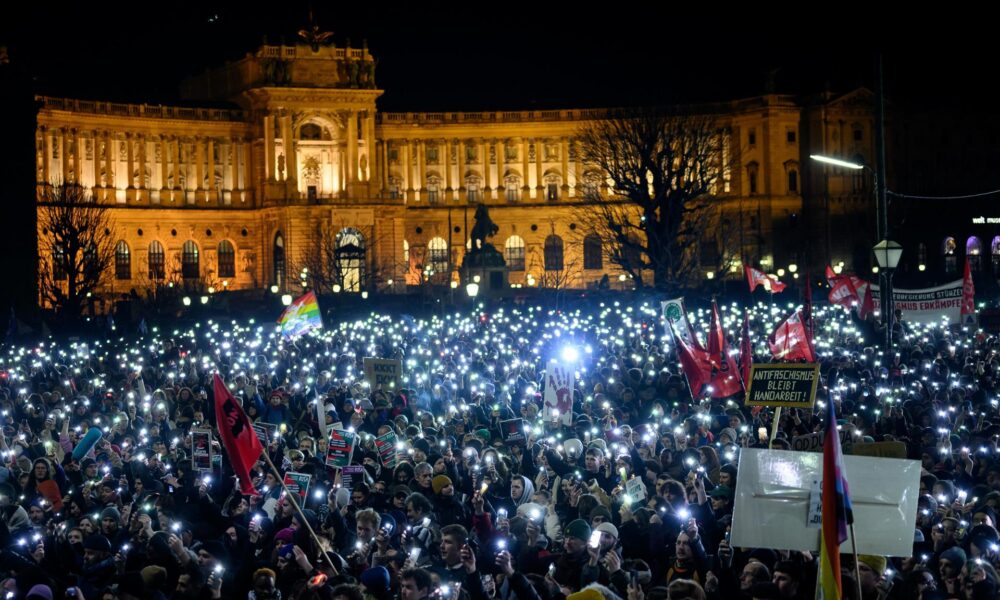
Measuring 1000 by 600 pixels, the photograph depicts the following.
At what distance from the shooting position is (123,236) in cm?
9788

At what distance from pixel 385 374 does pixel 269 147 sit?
75.3 metres

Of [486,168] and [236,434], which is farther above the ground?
[486,168]

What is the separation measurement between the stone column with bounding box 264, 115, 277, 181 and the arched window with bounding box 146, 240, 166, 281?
9082 millimetres

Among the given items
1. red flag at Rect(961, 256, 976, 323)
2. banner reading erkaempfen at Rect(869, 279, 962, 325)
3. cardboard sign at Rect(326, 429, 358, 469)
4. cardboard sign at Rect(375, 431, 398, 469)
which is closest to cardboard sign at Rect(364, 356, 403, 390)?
cardboard sign at Rect(375, 431, 398, 469)

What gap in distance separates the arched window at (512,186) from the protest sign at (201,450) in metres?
90.8

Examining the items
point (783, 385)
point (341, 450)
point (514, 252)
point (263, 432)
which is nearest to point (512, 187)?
point (514, 252)

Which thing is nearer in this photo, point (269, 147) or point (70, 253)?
point (70, 253)

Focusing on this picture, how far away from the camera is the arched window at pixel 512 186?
353ft

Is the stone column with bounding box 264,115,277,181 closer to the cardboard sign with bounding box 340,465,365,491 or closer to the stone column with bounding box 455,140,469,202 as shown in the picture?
the stone column with bounding box 455,140,469,202

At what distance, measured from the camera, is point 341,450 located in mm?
16344

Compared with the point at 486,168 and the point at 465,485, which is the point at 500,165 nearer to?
the point at 486,168

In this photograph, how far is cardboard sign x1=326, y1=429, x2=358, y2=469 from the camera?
642 inches

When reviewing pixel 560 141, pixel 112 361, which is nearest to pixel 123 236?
pixel 560 141

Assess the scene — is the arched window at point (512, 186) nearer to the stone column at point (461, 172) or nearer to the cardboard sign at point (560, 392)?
the stone column at point (461, 172)
